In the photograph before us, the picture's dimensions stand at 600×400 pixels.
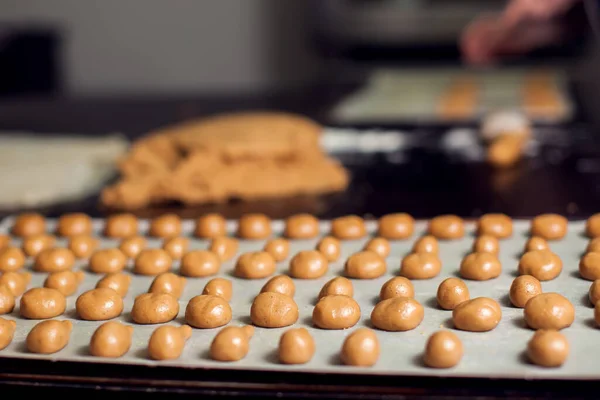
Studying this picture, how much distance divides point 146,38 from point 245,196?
13.1 ft

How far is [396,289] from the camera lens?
3.41 feet

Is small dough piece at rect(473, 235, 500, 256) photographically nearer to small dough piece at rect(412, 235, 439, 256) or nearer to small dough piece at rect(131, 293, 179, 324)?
small dough piece at rect(412, 235, 439, 256)

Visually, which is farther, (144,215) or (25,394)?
(144,215)

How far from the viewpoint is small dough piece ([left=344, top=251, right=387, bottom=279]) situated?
3.77ft

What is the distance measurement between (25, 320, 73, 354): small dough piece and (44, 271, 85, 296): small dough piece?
19 centimetres

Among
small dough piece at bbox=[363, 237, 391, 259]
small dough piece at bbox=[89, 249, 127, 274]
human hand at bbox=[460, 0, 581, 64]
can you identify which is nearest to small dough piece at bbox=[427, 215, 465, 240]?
small dough piece at bbox=[363, 237, 391, 259]

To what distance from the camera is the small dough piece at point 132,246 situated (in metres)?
1.28

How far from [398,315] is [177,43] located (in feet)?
15.3

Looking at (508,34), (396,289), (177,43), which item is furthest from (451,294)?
(177,43)

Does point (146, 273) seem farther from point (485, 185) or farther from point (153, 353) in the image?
point (485, 185)

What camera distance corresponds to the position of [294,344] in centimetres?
86

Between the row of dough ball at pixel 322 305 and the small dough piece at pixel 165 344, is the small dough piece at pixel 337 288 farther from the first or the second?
the small dough piece at pixel 165 344

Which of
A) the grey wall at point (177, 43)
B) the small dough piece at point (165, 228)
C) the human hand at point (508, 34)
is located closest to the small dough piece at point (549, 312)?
the small dough piece at point (165, 228)

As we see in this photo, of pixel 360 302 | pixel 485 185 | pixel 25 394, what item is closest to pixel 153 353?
pixel 25 394
